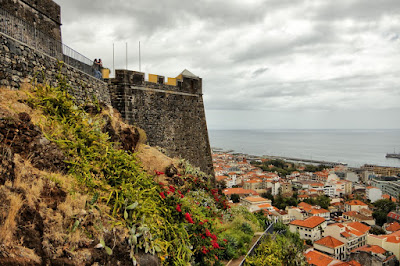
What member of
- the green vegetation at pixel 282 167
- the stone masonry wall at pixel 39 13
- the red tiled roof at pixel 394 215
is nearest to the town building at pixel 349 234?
the red tiled roof at pixel 394 215

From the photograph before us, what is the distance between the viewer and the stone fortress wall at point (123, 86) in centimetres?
586

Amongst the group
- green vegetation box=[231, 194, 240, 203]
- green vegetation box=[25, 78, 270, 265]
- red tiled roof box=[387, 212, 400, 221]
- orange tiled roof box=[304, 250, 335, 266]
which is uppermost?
green vegetation box=[25, 78, 270, 265]

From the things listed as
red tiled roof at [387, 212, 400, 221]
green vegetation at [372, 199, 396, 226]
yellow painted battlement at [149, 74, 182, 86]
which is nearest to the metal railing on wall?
yellow painted battlement at [149, 74, 182, 86]

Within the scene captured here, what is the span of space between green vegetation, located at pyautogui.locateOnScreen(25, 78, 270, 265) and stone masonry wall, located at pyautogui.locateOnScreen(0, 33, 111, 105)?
0.41 metres

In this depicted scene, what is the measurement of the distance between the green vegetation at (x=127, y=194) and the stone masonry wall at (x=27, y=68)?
1.36 ft

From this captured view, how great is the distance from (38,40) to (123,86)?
3.84 meters

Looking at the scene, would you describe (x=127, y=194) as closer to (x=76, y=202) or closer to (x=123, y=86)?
(x=76, y=202)

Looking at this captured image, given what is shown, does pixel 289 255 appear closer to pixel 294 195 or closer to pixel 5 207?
pixel 5 207

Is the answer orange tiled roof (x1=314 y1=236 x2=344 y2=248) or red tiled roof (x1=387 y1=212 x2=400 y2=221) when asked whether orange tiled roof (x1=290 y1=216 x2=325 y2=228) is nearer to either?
orange tiled roof (x1=314 y1=236 x2=344 y2=248)

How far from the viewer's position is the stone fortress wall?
19.2ft

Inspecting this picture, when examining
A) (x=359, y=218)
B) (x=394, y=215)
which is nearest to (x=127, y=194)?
(x=359, y=218)

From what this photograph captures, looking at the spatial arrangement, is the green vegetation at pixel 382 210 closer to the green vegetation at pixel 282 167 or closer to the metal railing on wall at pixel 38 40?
the green vegetation at pixel 282 167

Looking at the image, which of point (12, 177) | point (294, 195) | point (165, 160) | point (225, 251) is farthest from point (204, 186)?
point (294, 195)

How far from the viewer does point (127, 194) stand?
4391 millimetres
